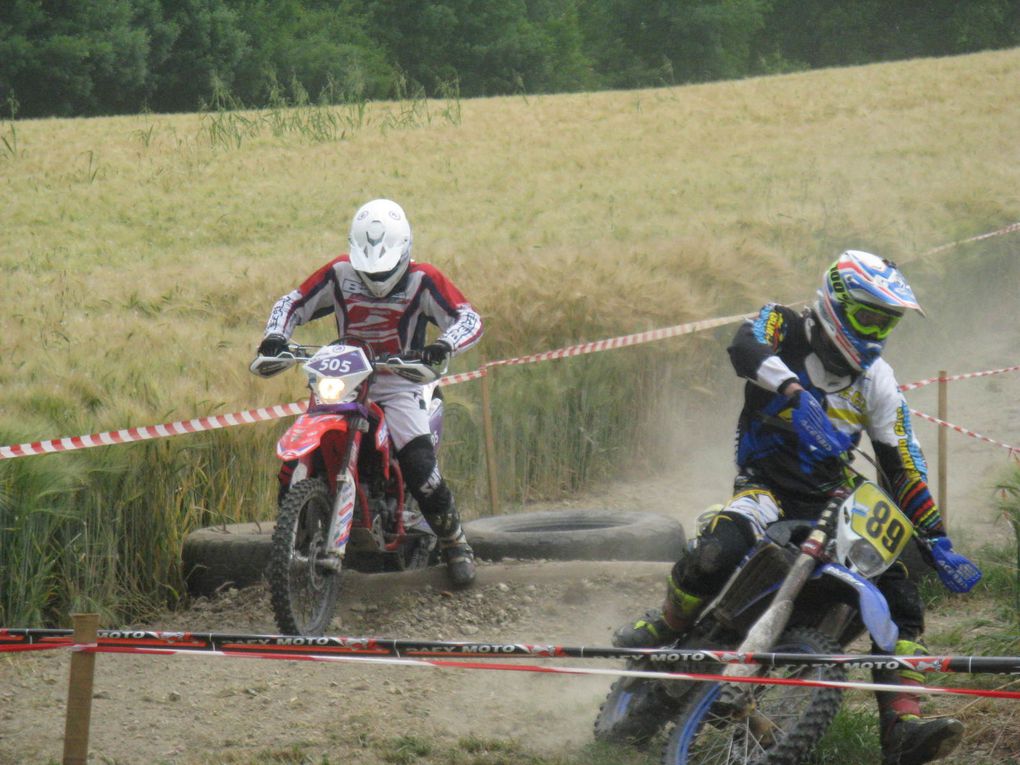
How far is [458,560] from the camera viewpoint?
7.27 m

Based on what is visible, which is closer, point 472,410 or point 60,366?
point 60,366

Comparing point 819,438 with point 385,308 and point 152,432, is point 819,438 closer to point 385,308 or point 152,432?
point 385,308

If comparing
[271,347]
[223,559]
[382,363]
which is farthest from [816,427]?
A: [223,559]

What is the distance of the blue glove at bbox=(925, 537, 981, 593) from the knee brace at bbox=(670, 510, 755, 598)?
2.06ft

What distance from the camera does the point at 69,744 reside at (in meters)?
4.29

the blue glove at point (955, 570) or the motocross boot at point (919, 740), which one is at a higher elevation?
the blue glove at point (955, 570)

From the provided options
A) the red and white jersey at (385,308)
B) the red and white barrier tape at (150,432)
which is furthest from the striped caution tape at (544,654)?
the red and white jersey at (385,308)

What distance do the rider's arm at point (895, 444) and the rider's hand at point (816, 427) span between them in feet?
0.70

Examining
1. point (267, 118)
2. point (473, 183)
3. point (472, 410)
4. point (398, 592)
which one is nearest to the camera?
point (398, 592)

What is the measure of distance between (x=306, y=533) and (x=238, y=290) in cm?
650

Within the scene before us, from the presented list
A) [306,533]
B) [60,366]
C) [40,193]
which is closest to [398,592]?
[306,533]

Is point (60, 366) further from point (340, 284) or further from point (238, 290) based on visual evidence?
point (238, 290)

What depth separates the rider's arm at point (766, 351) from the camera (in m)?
5.00

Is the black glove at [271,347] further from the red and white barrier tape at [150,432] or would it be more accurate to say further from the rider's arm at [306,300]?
the red and white barrier tape at [150,432]
